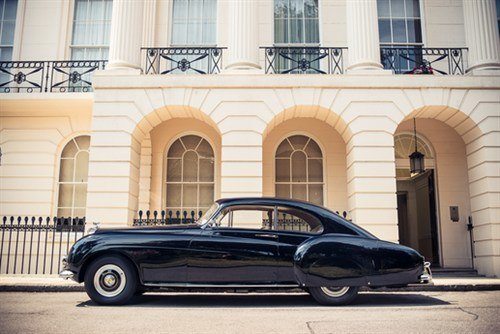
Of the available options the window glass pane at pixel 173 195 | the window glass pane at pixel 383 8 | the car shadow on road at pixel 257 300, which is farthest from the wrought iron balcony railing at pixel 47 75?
the car shadow on road at pixel 257 300

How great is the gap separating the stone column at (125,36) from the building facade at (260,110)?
0.05 m

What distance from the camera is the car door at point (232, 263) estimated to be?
691cm

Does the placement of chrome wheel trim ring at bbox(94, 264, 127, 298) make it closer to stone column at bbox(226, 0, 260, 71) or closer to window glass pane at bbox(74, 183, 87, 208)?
stone column at bbox(226, 0, 260, 71)

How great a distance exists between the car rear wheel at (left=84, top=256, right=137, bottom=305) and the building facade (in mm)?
5330

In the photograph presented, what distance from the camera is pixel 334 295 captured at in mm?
7059

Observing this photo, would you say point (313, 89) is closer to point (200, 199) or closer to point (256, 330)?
point (200, 199)

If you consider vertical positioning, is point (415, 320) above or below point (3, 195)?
below

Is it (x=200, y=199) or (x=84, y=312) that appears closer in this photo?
(x=84, y=312)

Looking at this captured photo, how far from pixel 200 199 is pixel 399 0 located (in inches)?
335

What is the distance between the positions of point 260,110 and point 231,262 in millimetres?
6400

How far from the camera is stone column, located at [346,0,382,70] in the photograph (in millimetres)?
13000

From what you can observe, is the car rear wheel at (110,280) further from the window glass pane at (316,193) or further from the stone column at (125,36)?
the window glass pane at (316,193)

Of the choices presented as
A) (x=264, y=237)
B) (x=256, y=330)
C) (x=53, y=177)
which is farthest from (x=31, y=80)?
(x=256, y=330)

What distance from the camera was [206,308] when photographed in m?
6.79
